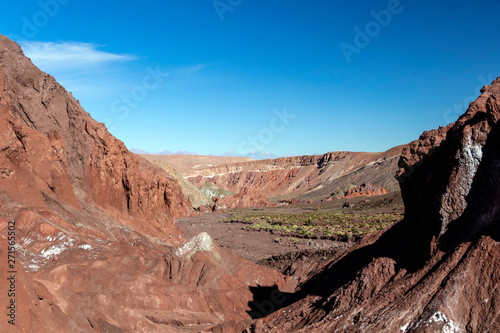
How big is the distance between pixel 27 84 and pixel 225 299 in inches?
585

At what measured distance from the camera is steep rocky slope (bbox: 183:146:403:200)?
316 ft

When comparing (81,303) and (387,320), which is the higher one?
(81,303)

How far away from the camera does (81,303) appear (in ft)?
28.3

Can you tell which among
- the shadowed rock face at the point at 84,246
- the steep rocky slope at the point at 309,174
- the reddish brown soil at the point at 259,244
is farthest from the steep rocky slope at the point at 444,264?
the steep rocky slope at the point at 309,174

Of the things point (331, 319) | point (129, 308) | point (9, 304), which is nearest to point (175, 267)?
point (129, 308)

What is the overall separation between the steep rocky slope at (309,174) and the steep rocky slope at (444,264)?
7669 centimetres

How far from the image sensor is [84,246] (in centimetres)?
1262

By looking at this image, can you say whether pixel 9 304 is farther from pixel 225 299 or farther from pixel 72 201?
pixel 72 201

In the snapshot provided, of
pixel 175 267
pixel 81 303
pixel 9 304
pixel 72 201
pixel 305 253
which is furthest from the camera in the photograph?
pixel 305 253

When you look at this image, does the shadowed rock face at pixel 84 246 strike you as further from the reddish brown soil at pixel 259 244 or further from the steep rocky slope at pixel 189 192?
the steep rocky slope at pixel 189 192

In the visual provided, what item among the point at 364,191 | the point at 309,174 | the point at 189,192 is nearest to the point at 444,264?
the point at 189,192

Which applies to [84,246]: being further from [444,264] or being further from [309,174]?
[309,174]

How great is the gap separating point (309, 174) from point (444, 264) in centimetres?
11749

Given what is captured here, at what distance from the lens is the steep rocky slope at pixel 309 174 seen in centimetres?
9638
